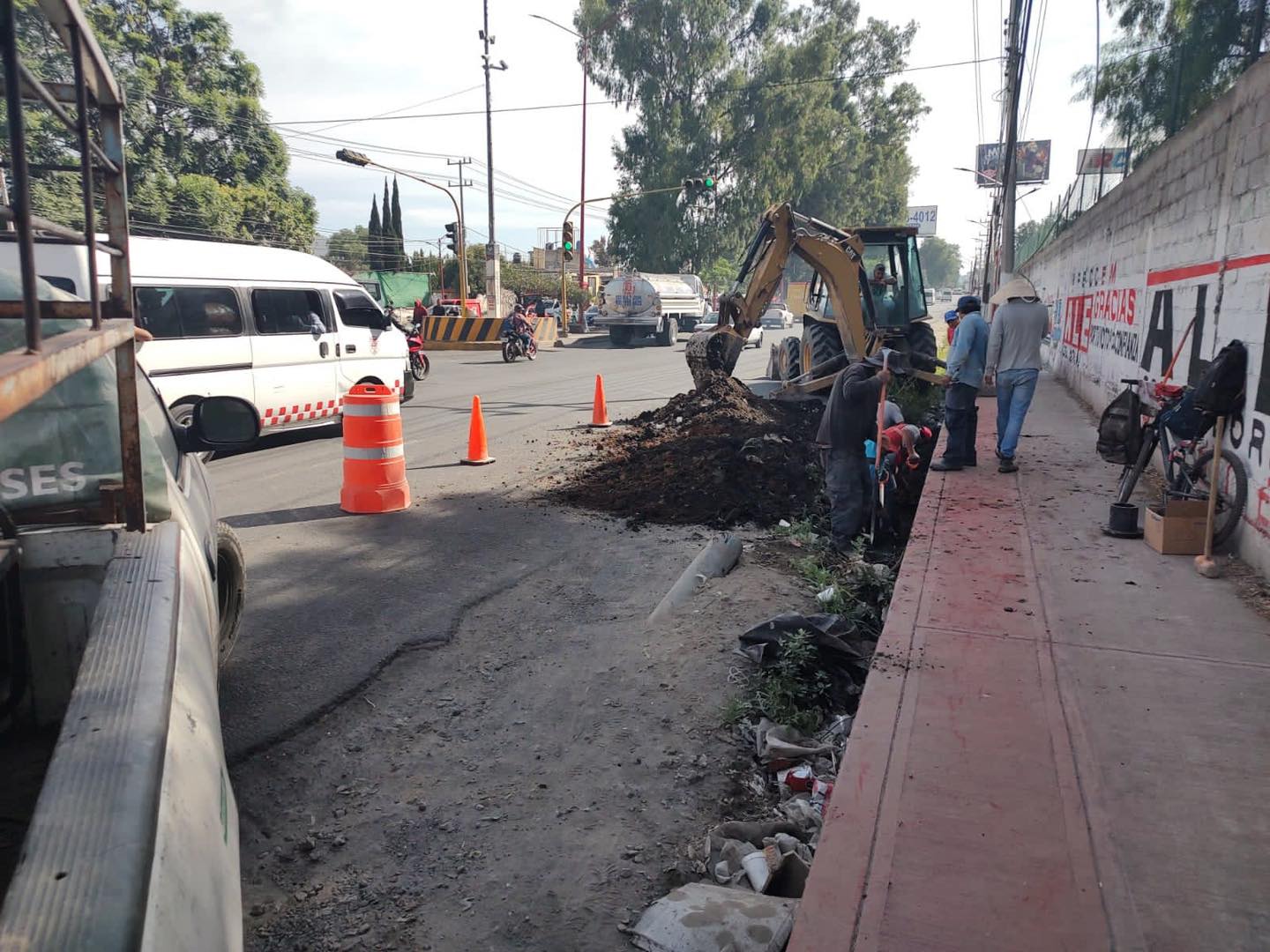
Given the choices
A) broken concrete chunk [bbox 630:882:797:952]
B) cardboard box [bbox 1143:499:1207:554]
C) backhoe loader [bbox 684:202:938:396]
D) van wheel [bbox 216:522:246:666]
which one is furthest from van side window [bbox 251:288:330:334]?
cardboard box [bbox 1143:499:1207:554]

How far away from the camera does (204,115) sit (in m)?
38.6

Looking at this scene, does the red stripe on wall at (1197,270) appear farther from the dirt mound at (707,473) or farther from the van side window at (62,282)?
the van side window at (62,282)

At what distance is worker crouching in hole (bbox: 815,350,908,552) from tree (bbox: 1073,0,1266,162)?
14.2 m

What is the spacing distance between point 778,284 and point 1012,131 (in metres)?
11.5

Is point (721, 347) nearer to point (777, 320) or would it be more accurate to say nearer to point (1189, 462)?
point (1189, 462)

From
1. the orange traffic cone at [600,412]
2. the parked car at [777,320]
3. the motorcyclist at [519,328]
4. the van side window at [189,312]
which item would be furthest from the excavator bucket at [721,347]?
the parked car at [777,320]

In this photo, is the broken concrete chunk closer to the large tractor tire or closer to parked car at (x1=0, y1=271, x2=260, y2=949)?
parked car at (x1=0, y1=271, x2=260, y2=949)

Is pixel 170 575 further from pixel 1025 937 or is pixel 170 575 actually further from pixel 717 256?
pixel 717 256

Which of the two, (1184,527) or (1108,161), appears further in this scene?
(1108,161)

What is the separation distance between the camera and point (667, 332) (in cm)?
3325

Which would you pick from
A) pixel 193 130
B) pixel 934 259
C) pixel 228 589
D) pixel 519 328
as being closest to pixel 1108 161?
pixel 519 328

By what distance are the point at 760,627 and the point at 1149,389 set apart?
5587 mm

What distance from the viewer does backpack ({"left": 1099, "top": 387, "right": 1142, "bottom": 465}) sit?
20.2 feet

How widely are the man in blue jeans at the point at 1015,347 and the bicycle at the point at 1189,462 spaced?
158 centimetres
